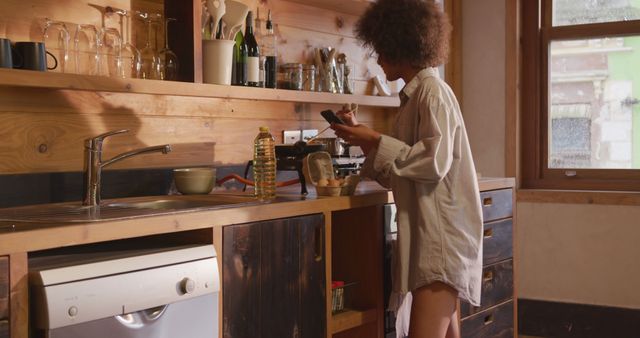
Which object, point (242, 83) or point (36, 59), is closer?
point (36, 59)

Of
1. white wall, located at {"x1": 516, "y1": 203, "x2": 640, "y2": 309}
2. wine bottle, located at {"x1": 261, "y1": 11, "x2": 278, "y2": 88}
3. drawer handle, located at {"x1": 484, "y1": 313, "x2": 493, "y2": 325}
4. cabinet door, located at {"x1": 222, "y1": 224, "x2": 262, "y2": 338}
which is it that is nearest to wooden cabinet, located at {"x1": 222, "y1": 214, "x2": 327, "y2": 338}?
cabinet door, located at {"x1": 222, "y1": 224, "x2": 262, "y2": 338}

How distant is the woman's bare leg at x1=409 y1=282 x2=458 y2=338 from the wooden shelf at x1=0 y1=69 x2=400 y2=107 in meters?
0.98

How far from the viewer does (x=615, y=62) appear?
435 cm

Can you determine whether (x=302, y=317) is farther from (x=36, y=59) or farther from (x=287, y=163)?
(x=36, y=59)

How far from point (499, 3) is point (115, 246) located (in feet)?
9.89

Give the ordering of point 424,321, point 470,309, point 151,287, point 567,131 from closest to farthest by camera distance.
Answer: point 151,287 < point 424,321 < point 470,309 < point 567,131

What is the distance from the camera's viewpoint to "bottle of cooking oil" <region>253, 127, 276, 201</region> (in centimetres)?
268

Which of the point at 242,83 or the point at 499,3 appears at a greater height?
the point at 499,3

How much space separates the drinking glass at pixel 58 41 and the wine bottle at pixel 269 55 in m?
0.90

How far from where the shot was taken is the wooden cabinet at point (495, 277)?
131 inches

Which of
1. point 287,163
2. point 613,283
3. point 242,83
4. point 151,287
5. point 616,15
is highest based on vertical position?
point 616,15

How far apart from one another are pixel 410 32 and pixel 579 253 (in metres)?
2.22

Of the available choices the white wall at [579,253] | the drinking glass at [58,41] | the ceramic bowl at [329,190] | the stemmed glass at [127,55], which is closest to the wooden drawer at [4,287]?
the drinking glass at [58,41]

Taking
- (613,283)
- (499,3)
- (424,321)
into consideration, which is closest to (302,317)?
(424,321)
